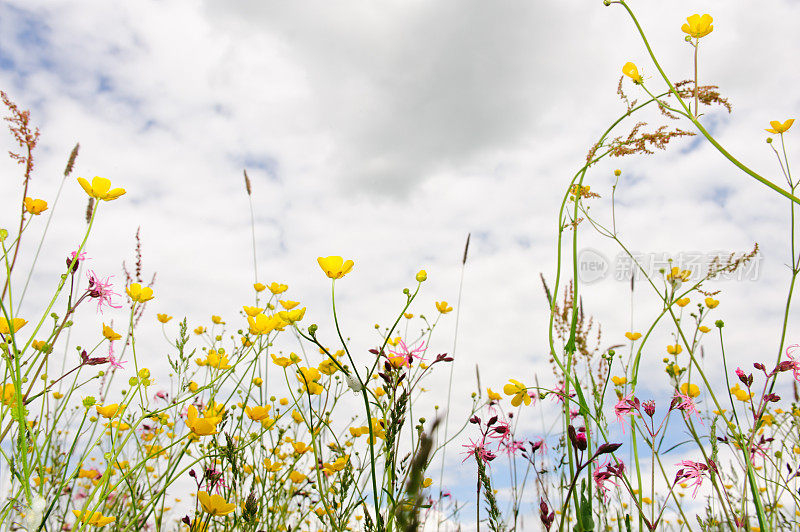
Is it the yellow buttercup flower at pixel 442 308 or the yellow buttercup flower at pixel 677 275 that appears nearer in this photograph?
the yellow buttercup flower at pixel 677 275

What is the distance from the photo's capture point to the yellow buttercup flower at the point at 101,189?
5.16 feet

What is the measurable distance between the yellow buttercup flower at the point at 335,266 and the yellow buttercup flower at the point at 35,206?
1.05m

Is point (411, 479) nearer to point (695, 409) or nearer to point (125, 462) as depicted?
point (695, 409)

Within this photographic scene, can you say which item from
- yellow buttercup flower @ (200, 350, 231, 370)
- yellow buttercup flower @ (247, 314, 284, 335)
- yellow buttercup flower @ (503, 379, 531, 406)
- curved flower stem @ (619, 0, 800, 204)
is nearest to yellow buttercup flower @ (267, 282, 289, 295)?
yellow buttercup flower @ (200, 350, 231, 370)

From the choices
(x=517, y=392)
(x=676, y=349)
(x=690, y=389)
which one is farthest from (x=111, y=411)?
(x=676, y=349)

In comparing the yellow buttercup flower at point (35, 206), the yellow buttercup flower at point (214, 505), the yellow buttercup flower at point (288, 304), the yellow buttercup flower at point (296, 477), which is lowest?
the yellow buttercup flower at point (214, 505)

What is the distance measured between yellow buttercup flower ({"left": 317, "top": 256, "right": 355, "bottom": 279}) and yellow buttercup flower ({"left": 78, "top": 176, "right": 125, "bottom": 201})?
0.68 m

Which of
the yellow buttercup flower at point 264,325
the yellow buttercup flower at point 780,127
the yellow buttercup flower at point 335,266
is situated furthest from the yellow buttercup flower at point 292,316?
the yellow buttercup flower at point 780,127

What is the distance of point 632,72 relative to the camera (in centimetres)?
155

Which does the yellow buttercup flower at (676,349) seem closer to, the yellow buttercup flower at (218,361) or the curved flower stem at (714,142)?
the curved flower stem at (714,142)

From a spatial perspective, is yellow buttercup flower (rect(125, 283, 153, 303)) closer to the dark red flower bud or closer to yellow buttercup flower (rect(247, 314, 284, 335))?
yellow buttercup flower (rect(247, 314, 284, 335))

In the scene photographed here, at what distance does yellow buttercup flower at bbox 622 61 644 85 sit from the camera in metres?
1.54

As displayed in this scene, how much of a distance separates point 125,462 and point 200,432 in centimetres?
185

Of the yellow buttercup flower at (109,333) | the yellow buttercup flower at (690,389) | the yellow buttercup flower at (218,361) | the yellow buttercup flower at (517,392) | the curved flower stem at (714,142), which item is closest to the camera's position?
the curved flower stem at (714,142)
